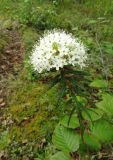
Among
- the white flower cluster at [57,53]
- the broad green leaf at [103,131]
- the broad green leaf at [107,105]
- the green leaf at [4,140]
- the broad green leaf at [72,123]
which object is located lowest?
the green leaf at [4,140]

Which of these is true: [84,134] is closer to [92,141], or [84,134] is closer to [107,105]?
[92,141]

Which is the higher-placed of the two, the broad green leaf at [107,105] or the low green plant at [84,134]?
the broad green leaf at [107,105]

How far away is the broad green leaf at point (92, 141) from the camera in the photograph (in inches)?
150

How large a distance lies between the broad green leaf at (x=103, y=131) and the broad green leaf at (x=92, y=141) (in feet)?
0.17

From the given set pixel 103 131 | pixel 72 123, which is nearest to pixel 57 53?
pixel 72 123

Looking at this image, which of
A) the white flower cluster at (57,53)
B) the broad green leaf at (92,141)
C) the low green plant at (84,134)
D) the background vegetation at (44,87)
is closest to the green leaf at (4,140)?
the background vegetation at (44,87)

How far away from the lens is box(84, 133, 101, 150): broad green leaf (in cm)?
381

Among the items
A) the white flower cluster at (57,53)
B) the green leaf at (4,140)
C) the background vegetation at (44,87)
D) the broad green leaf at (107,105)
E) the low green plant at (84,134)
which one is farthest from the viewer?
the green leaf at (4,140)

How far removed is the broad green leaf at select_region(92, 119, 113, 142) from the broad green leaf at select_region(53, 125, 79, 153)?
201 millimetres

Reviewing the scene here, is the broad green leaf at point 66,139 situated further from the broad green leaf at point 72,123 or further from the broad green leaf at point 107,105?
the broad green leaf at point 107,105

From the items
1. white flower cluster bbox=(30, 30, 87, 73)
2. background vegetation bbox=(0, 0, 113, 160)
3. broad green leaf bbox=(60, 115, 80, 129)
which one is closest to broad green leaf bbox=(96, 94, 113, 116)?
background vegetation bbox=(0, 0, 113, 160)

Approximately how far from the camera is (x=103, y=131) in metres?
3.76

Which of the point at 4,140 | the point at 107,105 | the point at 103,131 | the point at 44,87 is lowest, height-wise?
the point at 4,140

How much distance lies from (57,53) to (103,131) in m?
1.06
